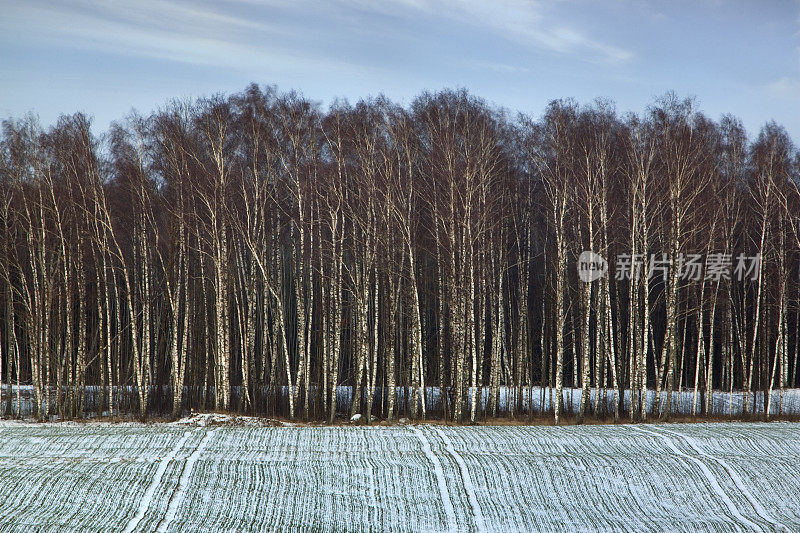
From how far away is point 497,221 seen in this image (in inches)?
933

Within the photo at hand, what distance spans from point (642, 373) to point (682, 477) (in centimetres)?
795

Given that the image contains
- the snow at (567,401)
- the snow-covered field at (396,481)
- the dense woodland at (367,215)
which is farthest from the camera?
the snow at (567,401)

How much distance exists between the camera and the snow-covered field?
11.8 metres

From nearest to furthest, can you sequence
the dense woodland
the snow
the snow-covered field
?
the snow-covered field < the dense woodland < the snow

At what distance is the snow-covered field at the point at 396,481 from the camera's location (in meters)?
11.8

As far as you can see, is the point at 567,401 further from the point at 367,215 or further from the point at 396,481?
the point at 396,481

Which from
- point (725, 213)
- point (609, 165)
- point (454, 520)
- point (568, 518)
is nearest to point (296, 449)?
point (454, 520)

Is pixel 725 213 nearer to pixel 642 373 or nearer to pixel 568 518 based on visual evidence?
pixel 642 373

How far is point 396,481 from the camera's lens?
13.3 m

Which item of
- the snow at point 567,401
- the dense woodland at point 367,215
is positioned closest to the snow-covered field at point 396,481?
the dense woodland at point 367,215

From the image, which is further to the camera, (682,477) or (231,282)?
(231,282)

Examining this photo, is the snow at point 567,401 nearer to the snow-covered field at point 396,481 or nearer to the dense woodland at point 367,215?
the dense woodland at point 367,215

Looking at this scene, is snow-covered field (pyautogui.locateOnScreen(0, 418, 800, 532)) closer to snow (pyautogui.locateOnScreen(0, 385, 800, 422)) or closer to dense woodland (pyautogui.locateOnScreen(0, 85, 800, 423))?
dense woodland (pyautogui.locateOnScreen(0, 85, 800, 423))

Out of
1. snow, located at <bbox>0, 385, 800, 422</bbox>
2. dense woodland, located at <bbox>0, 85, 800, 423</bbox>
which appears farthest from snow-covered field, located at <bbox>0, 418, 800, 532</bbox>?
snow, located at <bbox>0, 385, 800, 422</bbox>
